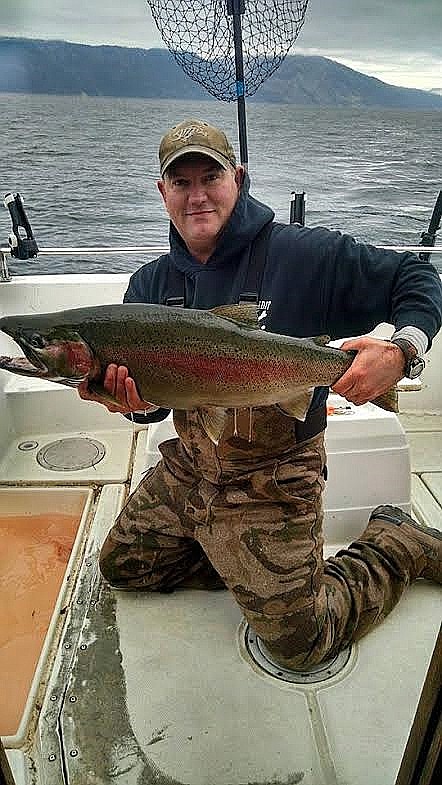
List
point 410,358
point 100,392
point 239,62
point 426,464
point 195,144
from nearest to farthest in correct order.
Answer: point 100,392 < point 410,358 < point 195,144 < point 239,62 < point 426,464

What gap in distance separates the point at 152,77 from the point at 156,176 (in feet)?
8.16

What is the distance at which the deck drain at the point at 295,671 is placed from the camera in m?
2.41

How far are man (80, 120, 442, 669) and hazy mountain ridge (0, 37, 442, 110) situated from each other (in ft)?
14.8

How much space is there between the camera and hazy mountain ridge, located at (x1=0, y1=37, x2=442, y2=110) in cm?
1189

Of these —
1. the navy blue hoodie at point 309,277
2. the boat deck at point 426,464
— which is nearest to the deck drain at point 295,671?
the navy blue hoodie at point 309,277

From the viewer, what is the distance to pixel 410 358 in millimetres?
2014

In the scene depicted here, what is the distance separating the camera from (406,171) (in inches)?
730

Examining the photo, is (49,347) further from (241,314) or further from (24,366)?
(241,314)

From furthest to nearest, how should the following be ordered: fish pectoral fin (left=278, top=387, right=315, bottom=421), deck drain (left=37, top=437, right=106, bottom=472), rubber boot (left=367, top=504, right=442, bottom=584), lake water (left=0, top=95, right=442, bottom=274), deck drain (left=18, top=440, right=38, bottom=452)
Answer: lake water (left=0, top=95, right=442, bottom=274) → deck drain (left=18, top=440, right=38, bottom=452) → deck drain (left=37, top=437, right=106, bottom=472) → rubber boot (left=367, top=504, right=442, bottom=584) → fish pectoral fin (left=278, top=387, right=315, bottom=421)

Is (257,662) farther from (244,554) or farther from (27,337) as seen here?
(27,337)

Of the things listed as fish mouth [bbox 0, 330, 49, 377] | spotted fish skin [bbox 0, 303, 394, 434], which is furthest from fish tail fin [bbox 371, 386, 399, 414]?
fish mouth [bbox 0, 330, 49, 377]

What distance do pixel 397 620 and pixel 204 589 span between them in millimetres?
872

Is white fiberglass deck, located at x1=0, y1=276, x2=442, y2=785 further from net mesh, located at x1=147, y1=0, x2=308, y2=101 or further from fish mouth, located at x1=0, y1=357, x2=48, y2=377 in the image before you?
net mesh, located at x1=147, y1=0, x2=308, y2=101

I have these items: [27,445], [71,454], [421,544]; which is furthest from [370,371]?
[27,445]
